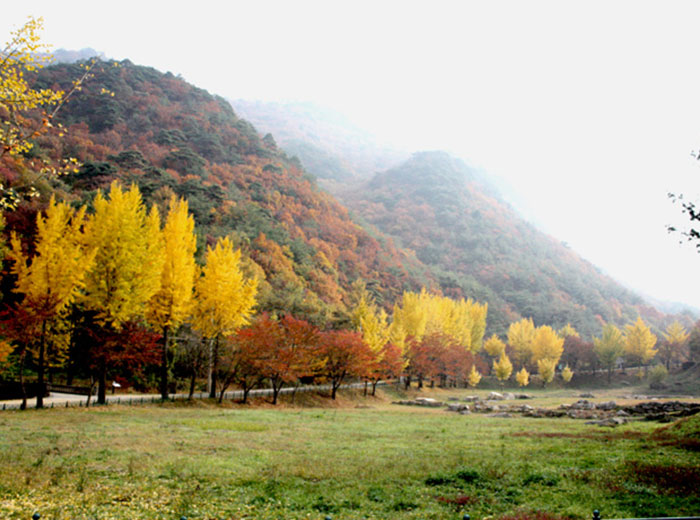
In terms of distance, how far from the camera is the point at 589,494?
8.93m

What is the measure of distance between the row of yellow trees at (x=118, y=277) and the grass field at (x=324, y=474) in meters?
6.72

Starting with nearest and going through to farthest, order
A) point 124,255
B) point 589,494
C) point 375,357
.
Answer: point 589,494 < point 124,255 < point 375,357

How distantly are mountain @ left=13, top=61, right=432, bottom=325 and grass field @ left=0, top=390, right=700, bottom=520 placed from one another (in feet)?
88.5

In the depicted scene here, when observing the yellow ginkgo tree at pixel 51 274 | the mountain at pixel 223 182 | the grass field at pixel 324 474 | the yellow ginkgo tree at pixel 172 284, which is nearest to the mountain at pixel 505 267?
the mountain at pixel 223 182

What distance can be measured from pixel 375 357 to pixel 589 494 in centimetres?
3337

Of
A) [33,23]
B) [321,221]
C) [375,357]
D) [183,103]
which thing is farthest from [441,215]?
[33,23]

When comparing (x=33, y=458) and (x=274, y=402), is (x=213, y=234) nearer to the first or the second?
(x=274, y=402)

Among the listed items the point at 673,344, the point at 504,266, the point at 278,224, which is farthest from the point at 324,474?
the point at 504,266

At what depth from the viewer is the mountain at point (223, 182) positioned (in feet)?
177

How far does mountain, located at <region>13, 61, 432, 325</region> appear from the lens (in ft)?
177

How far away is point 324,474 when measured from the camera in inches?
425

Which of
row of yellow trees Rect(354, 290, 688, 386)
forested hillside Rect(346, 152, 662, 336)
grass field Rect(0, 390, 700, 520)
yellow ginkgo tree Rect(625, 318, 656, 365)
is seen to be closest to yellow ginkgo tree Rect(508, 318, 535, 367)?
row of yellow trees Rect(354, 290, 688, 386)

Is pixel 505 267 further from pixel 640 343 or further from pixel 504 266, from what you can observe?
pixel 640 343

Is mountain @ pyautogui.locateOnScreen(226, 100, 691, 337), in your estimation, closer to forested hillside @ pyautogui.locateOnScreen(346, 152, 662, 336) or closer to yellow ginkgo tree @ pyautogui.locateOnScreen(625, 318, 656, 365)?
forested hillside @ pyautogui.locateOnScreen(346, 152, 662, 336)
